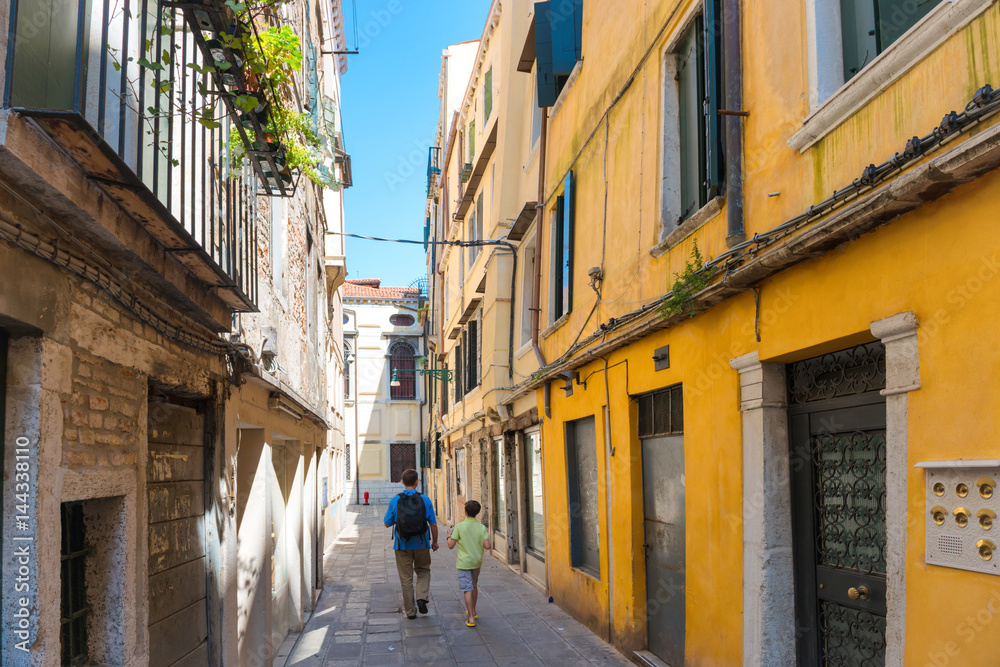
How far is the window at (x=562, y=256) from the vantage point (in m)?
9.88

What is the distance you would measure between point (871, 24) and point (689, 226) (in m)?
2.11

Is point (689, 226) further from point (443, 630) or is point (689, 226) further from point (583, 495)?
point (443, 630)

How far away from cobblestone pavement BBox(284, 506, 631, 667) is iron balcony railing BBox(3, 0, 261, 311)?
13.3ft

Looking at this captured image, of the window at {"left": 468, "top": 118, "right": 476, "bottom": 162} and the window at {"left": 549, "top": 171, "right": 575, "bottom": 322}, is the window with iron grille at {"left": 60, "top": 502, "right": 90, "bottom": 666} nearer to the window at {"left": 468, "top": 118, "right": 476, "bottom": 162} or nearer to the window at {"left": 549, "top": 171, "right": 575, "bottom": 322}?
the window at {"left": 549, "top": 171, "right": 575, "bottom": 322}

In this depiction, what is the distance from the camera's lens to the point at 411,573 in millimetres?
9805

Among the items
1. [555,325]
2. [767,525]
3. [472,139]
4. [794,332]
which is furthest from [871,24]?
[472,139]

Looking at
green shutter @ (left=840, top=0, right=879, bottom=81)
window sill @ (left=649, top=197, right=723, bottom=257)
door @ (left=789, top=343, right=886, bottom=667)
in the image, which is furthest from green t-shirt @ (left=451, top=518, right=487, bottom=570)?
green shutter @ (left=840, top=0, right=879, bottom=81)

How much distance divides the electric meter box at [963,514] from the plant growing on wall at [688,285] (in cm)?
240

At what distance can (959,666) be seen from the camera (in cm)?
325

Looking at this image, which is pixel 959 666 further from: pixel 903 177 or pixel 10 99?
pixel 10 99

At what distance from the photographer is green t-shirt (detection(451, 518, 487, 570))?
358 inches

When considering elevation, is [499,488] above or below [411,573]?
above

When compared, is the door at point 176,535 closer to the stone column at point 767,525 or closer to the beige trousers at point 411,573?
the stone column at point 767,525

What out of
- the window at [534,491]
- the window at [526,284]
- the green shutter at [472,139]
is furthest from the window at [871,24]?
the green shutter at [472,139]
